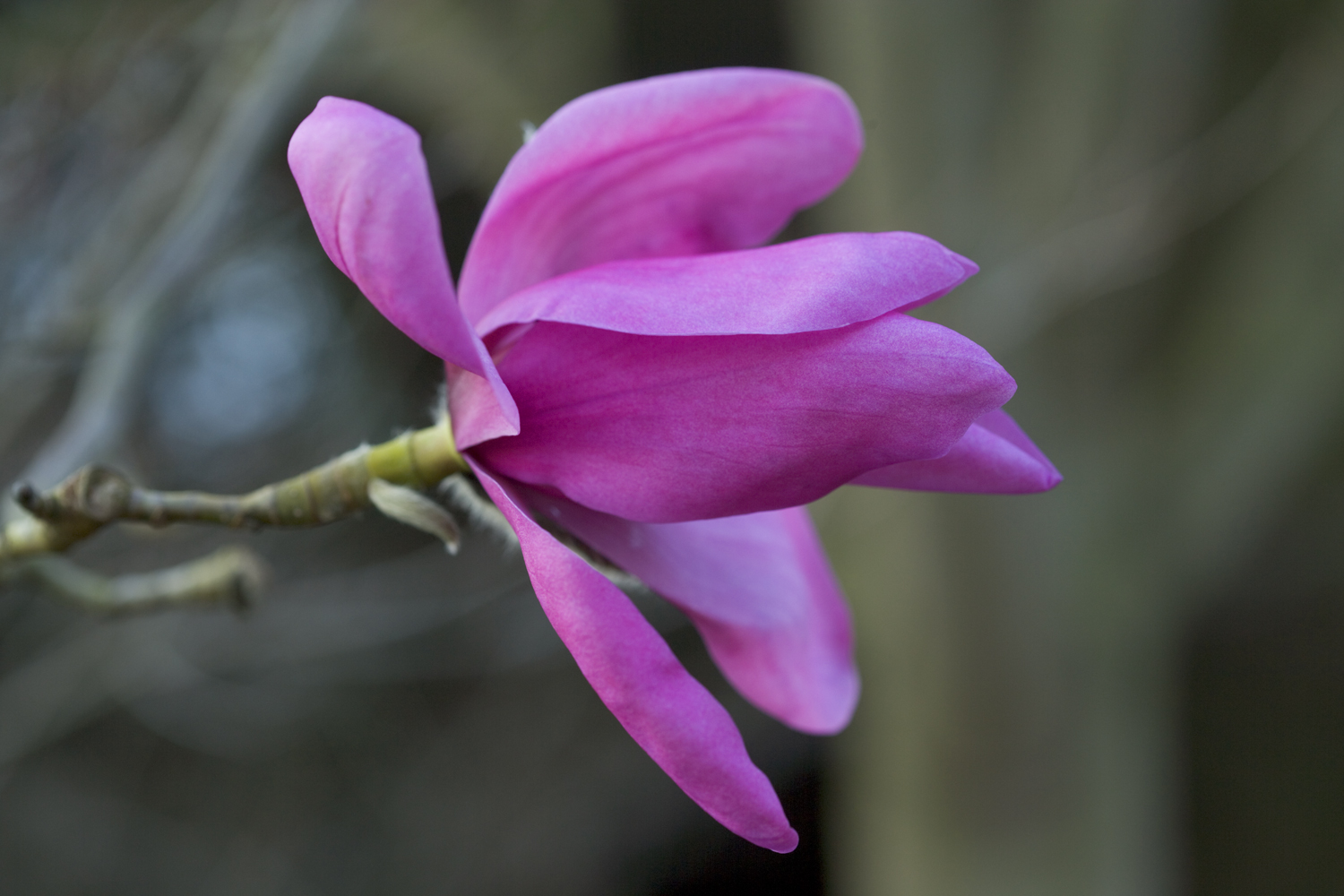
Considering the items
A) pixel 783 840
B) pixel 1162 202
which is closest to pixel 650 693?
pixel 783 840

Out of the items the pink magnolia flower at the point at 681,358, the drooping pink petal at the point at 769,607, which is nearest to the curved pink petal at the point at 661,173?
the pink magnolia flower at the point at 681,358

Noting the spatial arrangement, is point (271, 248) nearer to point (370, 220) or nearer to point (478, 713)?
point (370, 220)

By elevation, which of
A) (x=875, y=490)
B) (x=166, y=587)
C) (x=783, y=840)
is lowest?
(x=875, y=490)

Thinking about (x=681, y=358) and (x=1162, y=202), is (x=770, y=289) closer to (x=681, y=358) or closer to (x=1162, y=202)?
(x=681, y=358)

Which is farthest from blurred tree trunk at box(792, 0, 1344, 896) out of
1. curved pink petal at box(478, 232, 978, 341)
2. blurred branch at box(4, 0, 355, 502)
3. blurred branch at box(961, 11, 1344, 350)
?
curved pink petal at box(478, 232, 978, 341)

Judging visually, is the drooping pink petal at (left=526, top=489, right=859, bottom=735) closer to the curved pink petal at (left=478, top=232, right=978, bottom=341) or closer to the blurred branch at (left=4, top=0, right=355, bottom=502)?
the curved pink petal at (left=478, top=232, right=978, bottom=341)

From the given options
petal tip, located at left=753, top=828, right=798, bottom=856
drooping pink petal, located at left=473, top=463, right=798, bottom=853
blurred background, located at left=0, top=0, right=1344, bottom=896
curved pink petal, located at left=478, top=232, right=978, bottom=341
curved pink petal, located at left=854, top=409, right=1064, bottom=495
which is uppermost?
curved pink petal, located at left=478, top=232, right=978, bottom=341
